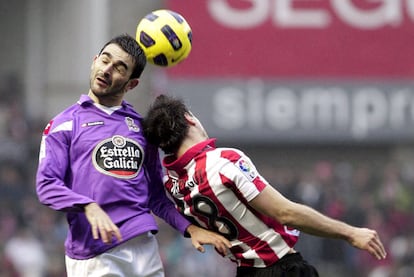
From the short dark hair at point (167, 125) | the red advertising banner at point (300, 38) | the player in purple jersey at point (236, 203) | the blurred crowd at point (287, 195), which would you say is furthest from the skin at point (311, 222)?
the red advertising banner at point (300, 38)

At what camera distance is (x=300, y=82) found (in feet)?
63.7

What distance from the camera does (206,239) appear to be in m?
5.72

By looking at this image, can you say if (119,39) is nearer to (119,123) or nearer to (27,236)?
(119,123)

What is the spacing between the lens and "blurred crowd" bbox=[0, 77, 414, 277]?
14703 mm

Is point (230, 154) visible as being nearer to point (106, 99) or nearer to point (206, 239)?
point (206, 239)

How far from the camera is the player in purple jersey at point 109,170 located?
553cm

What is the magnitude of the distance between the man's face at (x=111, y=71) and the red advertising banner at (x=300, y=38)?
43.2 feet

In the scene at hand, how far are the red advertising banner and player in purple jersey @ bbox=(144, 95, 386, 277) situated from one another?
13.2m

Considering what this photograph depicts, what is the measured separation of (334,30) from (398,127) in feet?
6.47

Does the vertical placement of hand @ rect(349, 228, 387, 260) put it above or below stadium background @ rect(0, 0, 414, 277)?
above

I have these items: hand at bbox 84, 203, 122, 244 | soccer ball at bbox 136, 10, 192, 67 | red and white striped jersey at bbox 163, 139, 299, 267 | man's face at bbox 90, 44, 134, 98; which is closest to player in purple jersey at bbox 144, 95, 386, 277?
red and white striped jersey at bbox 163, 139, 299, 267

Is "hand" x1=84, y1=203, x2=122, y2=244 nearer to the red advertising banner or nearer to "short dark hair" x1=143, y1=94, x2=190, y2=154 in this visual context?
"short dark hair" x1=143, y1=94, x2=190, y2=154

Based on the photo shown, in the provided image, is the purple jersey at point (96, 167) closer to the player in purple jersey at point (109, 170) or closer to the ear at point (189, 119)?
the player in purple jersey at point (109, 170)

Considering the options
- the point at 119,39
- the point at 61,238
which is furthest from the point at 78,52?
the point at 119,39
